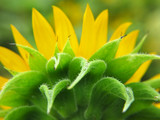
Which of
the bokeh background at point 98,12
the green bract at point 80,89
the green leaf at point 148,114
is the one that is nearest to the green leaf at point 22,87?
the green bract at point 80,89

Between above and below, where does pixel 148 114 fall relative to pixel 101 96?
below

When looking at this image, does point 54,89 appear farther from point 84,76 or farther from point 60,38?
point 60,38

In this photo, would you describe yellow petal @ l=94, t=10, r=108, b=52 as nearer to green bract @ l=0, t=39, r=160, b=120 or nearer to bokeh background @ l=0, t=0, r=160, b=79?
green bract @ l=0, t=39, r=160, b=120

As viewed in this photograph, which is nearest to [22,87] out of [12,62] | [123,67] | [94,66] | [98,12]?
[12,62]

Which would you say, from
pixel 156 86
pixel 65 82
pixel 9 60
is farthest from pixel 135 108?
pixel 9 60

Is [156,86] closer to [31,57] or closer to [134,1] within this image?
[31,57]

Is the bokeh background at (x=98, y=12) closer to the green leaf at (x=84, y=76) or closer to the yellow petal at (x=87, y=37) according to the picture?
the yellow petal at (x=87, y=37)
